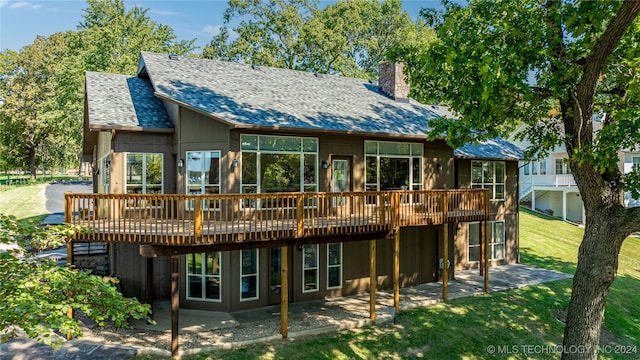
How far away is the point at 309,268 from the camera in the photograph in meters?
11.8

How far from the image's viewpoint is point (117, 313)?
550cm

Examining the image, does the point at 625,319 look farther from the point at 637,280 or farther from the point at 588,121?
the point at 588,121

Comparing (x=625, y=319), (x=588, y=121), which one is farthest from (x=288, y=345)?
(x=625, y=319)

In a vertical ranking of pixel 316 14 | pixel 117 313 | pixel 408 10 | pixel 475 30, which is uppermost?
pixel 408 10

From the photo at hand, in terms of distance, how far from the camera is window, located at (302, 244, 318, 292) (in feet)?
38.5

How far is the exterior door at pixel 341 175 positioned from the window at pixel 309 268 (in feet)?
5.40

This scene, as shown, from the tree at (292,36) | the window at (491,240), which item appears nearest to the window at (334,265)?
the window at (491,240)

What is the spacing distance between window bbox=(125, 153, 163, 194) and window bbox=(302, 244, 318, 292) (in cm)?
478

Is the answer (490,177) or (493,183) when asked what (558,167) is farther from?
(490,177)

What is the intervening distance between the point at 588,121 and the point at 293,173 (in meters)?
7.60

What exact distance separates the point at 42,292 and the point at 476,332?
9775 millimetres

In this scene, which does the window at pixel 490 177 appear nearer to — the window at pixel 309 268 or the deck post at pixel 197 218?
the window at pixel 309 268

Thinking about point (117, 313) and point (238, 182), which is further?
point (238, 182)

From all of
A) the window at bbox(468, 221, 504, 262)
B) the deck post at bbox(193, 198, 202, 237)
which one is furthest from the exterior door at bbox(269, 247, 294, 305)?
the window at bbox(468, 221, 504, 262)
